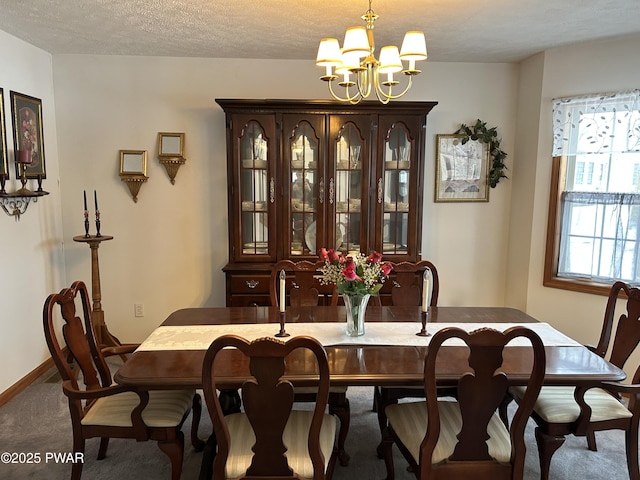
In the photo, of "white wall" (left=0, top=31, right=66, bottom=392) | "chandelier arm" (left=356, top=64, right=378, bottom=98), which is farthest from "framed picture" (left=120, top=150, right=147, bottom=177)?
"chandelier arm" (left=356, top=64, right=378, bottom=98)

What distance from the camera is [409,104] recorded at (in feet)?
10.8

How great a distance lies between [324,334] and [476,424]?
0.81 m

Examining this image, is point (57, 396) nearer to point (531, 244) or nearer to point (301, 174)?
point (301, 174)

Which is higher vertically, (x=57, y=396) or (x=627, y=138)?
(x=627, y=138)

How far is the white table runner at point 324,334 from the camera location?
2074 millimetres

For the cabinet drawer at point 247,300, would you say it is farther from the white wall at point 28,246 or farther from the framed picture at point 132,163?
the white wall at point 28,246

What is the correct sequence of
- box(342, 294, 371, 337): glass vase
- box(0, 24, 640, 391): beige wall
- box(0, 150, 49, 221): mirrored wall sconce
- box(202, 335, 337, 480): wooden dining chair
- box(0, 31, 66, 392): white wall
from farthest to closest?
box(0, 24, 640, 391): beige wall < box(0, 31, 66, 392): white wall < box(0, 150, 49, 221): mirrored wall sconce < box(342, 294, 371, 337): glass vase < box(202, 335, 337, 480): wooden dining chair

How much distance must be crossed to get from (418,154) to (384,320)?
150 centimetres

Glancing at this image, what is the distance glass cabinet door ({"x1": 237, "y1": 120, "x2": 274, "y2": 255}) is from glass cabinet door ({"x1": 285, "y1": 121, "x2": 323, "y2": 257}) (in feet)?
0.59

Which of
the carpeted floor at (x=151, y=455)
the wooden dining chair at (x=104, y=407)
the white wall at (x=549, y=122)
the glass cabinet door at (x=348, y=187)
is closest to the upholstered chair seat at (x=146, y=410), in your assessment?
the wooden dining chair at (x=104, y=407)

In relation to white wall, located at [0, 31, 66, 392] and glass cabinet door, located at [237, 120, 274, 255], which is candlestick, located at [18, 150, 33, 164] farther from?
glass cabinet door, located at [237, 120, 274, 255]

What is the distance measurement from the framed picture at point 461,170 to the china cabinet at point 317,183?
0.41 meters

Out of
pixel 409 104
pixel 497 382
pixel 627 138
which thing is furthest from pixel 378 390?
pixel 627 138

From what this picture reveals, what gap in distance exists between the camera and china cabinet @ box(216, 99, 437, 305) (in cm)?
331
